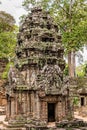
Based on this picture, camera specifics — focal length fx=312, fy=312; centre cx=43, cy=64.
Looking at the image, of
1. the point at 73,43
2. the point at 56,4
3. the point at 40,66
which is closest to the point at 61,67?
the point at 40,66

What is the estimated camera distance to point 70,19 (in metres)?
31.2

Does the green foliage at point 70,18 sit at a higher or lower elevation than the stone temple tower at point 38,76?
higher

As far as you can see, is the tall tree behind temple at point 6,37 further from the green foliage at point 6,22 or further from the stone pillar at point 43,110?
the stone pillar at point 43,110

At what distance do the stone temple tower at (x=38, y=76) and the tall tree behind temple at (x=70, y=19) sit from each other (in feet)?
34.1

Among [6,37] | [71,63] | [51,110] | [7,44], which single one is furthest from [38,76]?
[6,37]

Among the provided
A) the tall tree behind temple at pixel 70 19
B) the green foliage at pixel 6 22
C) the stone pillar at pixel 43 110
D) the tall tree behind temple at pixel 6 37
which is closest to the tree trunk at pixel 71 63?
the tall tree behind temple at pixel 70 19

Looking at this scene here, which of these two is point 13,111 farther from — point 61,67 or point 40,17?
point 40,17

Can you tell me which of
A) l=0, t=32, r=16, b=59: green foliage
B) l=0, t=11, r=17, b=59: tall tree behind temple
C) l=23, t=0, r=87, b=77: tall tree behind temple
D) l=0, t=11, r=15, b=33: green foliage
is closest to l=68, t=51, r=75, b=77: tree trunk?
l=23, t=0, r=87, b=77: tall tree behind temple

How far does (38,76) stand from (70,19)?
14676mm

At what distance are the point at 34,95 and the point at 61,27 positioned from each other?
48.5 ft

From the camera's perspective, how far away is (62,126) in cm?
1634

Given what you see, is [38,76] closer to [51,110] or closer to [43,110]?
[43,110]

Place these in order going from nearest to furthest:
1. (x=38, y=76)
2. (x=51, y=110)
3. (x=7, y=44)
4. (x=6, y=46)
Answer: (x=38, y=76), (x=51, y=110), (x=7, y=44), (x=6, y=46)

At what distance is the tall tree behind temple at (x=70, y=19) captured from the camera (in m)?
30.1
